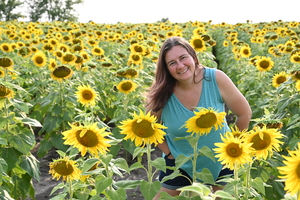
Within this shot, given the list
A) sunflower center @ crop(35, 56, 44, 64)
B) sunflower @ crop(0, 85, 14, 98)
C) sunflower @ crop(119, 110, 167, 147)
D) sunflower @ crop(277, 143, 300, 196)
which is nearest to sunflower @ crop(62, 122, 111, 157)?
sunflower @ crop(119, 110, 167, 147)

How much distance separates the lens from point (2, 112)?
342 centimetres

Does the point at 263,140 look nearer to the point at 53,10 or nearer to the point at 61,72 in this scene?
the point at 61,72

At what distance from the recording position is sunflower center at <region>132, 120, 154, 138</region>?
1.88m

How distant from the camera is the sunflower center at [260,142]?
5.96ft

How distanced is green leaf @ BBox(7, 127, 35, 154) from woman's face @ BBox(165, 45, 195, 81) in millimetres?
1490

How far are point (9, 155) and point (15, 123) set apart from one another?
0.31 metres

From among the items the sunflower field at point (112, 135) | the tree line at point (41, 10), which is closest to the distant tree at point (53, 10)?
the tree line at point (41, 10)

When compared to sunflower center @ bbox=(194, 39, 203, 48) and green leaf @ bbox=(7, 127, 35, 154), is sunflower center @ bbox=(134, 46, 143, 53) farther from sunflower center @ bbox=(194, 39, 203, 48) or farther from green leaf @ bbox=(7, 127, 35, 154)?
green leaf @ bbox=(7, 127, 35, 154)

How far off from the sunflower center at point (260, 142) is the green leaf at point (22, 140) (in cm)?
222

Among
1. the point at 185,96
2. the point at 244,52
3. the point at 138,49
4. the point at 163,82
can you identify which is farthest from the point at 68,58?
the point at 244,52

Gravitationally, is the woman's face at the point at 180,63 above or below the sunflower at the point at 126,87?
above

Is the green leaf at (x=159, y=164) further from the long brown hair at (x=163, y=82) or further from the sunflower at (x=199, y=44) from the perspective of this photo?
the sunflower at (x=199, y=44)

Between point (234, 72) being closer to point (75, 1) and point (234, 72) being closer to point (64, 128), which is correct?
point (64, 128)

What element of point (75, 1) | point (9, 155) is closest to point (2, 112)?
point (9, 155)
